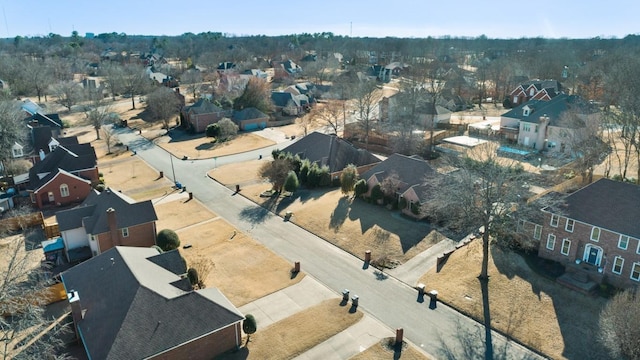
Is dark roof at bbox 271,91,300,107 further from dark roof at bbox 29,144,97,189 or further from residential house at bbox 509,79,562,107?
residential house at bbox 509,79,562,107

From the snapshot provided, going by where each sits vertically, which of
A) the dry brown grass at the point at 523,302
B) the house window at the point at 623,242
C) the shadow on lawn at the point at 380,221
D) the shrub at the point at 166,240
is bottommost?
the dry brown grass at the point at 523,302

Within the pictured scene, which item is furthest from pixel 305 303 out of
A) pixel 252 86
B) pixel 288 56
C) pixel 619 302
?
pixel 288 56

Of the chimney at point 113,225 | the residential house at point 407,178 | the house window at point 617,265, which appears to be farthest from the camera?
the residential house at point 407,178

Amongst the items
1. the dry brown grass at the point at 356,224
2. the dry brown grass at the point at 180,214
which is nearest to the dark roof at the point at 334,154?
the dry brown grass at the point at 356,224

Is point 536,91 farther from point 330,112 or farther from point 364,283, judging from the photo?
point 364,283

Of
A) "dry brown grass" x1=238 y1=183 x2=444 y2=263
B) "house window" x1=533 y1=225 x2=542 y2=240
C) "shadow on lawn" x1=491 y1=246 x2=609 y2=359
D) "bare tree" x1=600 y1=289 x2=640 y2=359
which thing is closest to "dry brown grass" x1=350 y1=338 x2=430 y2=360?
"shadow on lawn" x1=491 y1=246 x2=609 y2=359

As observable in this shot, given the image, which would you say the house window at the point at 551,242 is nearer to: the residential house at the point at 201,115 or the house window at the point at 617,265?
the house window at the point at 617,265

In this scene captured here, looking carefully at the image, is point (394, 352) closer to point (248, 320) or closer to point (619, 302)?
point (248, 320)
